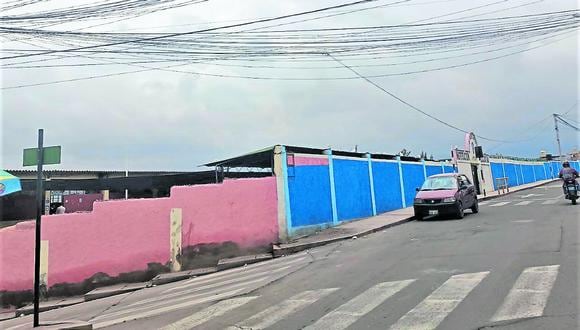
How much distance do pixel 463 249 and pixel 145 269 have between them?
8.62m

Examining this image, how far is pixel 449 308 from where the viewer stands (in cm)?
606

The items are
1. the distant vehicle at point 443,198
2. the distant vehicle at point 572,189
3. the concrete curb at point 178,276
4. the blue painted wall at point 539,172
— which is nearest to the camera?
the concrete curb at point 178,276

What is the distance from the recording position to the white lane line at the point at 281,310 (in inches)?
244

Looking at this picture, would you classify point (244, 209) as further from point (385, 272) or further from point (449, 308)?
point (449, 308)

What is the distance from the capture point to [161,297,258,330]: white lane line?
659cm

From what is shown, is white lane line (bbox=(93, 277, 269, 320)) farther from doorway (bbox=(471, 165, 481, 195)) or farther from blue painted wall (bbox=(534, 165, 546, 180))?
blue painted wall (bbox=(534, 165, 546, 180))

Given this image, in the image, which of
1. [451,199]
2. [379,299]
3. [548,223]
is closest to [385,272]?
[379,299]

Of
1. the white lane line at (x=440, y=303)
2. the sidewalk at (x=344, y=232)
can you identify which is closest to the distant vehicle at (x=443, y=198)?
the sidewalk at (x=344, y=232)

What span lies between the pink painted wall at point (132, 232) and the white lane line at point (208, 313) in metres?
6.30

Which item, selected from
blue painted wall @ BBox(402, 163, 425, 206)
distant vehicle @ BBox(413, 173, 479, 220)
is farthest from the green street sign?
blue painted wall @ BBox(402, 163, 425, 206)

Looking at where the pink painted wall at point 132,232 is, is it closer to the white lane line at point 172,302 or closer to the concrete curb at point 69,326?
the white lane line at point 172,302

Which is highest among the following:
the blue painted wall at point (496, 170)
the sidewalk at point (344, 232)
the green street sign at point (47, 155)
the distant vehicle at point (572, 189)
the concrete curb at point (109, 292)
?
the blue painted wall at point (496, 170)

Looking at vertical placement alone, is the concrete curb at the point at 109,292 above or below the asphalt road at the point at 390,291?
below

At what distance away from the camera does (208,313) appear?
7.14 meters
